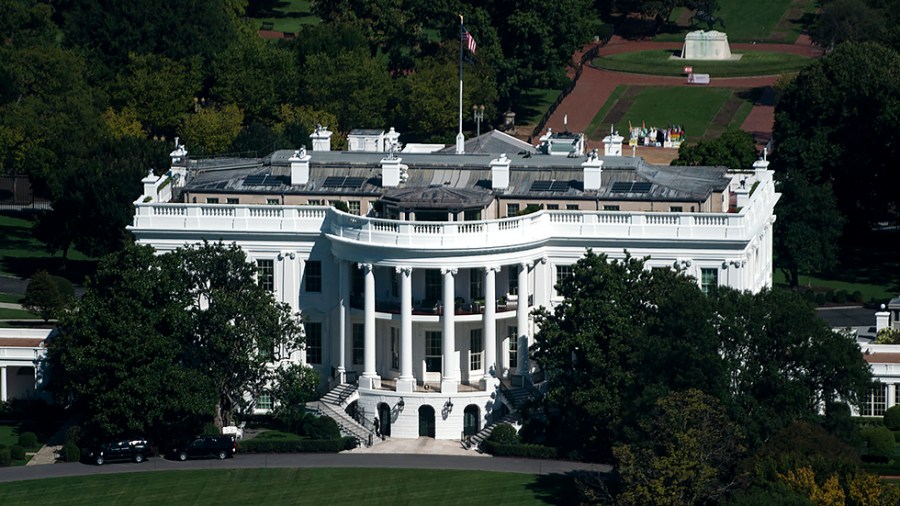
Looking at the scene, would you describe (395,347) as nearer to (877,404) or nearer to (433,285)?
(433,285)

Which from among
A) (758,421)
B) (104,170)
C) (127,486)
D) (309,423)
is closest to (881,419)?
(758,421)

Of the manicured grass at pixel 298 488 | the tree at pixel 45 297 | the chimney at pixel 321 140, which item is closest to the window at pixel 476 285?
the manicured grass at pixel 298 488

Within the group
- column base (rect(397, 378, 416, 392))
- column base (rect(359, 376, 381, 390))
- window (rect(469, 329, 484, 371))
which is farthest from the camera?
window (rect(469, 329, 484, 371))

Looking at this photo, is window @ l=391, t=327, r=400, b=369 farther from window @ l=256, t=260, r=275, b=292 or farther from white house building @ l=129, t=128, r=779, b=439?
window @ l=256, t=260, r=275, b=292

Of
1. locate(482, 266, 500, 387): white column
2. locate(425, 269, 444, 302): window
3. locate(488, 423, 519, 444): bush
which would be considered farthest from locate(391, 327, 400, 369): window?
locate(488, 423, 519, 444): bush

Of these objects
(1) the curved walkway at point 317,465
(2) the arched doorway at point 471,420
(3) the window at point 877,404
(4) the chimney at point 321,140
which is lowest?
(1) the curved walkway at point 317,465

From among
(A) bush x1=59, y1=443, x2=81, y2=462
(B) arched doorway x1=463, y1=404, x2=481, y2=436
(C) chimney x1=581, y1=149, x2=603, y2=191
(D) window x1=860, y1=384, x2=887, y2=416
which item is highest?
(C) chimney x1=581, y1=149, x2=603, y2=191

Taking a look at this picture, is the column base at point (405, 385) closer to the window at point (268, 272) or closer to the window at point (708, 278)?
the window at point (268, 272)
